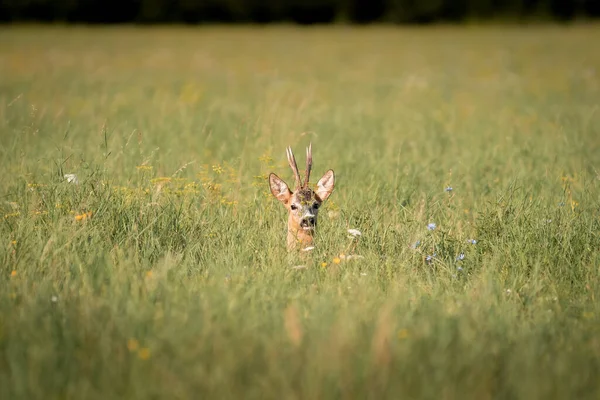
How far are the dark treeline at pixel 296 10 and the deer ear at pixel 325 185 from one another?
140 ft

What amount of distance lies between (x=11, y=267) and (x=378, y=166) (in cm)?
371

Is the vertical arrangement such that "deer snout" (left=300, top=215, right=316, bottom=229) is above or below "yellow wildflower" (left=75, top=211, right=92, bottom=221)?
above

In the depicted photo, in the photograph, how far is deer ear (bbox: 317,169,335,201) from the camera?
5.13m

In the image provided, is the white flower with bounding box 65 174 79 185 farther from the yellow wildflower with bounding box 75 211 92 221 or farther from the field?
the yellow wildflower with bounding box 75 211 92 221

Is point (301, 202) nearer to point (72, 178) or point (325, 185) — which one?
point (325, 185)

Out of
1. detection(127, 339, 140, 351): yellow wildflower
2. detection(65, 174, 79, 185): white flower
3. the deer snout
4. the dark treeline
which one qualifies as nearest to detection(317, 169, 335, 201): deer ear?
the deer snout

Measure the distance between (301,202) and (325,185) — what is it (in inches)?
14.8

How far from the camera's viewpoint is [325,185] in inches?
204

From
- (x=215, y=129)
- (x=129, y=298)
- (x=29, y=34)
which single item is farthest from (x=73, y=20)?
(x=129, y=298)

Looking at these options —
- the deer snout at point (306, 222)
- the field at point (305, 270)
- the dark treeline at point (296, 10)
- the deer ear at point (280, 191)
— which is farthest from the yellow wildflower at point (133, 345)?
the dark treeline at point (296, 10)

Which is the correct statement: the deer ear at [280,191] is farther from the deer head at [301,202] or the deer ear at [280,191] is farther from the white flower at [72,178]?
the white flower at [72,178]

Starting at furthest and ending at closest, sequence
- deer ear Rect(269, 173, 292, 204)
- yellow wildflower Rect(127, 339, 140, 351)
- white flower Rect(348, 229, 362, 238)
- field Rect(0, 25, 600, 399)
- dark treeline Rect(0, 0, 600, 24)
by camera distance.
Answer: dark treeline Rect(0, 0, 600, 24) → deer ear Rect(269, 173, 292, 204) → white flower Rect(348, 229, 362, 238) → yellow wildflower Rect(127, 339, 140, 351) → field Rect(0, 25, 600, 399)

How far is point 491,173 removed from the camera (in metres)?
6.92

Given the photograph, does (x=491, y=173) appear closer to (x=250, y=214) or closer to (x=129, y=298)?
(x=250, y=214)
